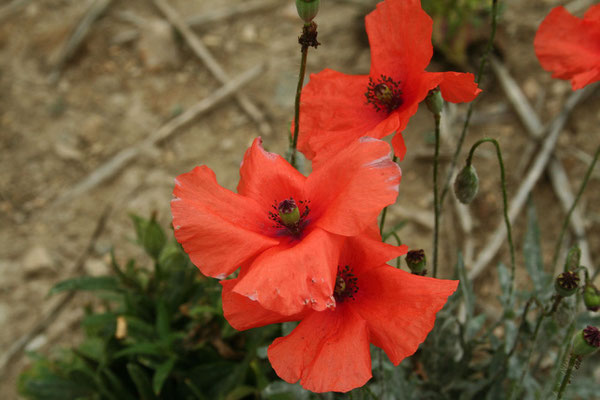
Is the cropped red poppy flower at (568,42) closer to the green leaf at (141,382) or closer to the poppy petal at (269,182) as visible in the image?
the poppy petal at (269,182)

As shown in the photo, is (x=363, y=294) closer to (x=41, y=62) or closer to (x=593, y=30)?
(x=593, y=30)

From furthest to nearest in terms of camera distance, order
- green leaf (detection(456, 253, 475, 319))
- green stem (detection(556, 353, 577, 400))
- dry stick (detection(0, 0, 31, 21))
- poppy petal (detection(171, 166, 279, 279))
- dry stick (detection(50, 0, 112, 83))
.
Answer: dry stick (detection(0, 0, 31, 21)) → dry stick (detection(50, 0, 112, 83)) → green leaf (detection(456, 253, 475, 319)) → green stem (detection(556, 353, 577, 400)) → poppy petal (detection(171, 166, 279, 279))

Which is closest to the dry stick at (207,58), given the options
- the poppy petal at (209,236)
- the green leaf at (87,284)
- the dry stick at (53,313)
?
the dry stick at (53,313)

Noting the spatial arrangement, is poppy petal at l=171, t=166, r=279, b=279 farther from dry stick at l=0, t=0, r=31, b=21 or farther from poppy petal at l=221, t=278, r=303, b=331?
dry stick at l=0, t=0, r=31, b=21

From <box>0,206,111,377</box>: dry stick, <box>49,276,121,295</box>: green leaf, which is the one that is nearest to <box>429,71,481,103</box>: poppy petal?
<box>49,276,121,295</box>: green leaf

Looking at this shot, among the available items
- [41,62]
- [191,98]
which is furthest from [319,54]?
[41,62]

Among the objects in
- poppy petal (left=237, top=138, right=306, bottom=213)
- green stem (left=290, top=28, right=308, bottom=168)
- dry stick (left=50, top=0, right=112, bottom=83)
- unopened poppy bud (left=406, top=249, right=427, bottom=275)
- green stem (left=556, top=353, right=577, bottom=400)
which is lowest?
green stem (left=556, top=353, right=577, bottom=400)

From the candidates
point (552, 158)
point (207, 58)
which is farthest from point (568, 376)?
→ point (207, 58)
